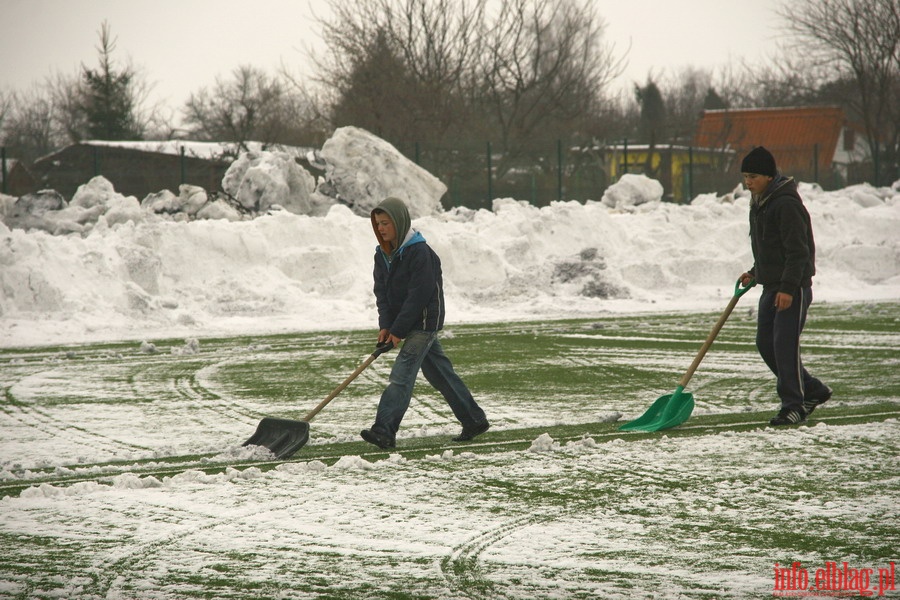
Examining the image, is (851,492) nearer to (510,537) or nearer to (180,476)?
(510,537)

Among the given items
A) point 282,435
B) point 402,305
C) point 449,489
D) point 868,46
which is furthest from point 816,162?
point 449,489

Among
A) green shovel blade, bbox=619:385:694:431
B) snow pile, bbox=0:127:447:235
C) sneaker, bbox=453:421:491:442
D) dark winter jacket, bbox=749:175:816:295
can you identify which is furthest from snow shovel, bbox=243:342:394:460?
snow pile, bbox=0:127:447:235

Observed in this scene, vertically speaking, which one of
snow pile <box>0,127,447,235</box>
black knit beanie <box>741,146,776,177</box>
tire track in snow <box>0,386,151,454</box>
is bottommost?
tire track in snow <box>0,386,151,454</box>

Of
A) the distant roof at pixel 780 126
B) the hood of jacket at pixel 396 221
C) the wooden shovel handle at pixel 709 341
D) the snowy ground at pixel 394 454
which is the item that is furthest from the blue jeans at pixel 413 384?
the distant roof at pixel 780 126

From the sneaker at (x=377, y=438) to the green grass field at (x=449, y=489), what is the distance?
0.34 feet

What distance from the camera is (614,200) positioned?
27344 mm

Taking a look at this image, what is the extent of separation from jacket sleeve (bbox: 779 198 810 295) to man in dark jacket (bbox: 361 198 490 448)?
7.34 feet

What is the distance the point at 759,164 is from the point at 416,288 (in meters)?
2.44

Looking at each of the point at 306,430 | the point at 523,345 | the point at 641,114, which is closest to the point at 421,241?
the point at 306,430

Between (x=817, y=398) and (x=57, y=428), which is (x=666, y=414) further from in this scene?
(x=57, y=428)

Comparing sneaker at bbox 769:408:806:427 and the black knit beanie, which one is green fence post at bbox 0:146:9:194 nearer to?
the black knit beanie

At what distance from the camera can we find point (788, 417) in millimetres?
7180

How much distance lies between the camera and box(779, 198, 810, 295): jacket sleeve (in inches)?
273

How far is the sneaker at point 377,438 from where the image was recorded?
6.63 metres
